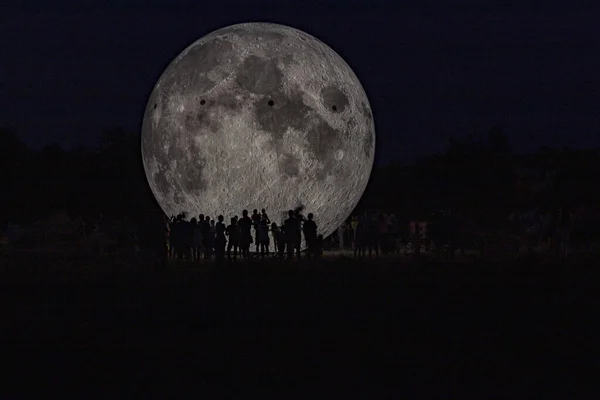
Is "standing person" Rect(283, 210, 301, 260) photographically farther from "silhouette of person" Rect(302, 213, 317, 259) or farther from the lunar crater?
the lunar crater

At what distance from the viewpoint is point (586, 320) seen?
1348 cm

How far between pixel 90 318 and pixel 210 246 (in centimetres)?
1152

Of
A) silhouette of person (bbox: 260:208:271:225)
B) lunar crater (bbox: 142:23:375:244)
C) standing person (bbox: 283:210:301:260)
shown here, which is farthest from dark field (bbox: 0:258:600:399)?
lunar crater (bbox: 142:23:375:244)

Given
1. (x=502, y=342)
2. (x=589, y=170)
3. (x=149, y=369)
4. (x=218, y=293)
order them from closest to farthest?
(x=149, y=369) < (x=502, y=342) < (x=218, y=293) < (x=589, y=170)

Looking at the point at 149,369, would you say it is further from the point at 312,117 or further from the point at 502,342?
the point at 312,117

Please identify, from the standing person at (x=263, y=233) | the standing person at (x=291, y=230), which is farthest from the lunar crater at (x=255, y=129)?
the standing person at (x=291, y=230)

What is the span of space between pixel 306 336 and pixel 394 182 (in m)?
60.5

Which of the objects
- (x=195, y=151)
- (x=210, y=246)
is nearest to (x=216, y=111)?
(x=195, y=151)

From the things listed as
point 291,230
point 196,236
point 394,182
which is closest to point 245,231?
point 291,230

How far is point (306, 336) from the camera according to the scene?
12.1 meters

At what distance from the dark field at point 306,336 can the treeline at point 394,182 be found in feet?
90.0

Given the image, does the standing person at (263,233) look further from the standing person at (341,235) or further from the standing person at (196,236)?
the standing person at (341,235)

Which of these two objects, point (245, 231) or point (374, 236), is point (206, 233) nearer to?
point (245, 231)

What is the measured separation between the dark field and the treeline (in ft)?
90.0
